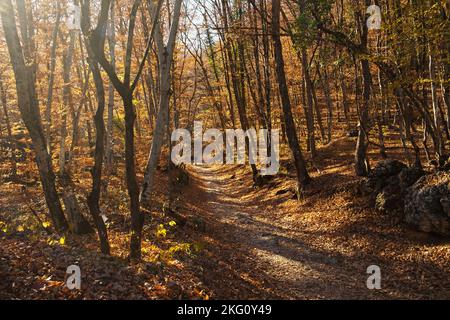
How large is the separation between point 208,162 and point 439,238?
102 feet

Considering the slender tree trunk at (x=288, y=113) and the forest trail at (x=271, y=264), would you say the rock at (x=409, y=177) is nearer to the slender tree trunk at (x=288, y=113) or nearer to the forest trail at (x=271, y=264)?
the forest trail at (x=271, y=264)

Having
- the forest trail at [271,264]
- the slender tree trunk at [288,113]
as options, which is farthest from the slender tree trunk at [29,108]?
the slender tree trunk at [288,113]

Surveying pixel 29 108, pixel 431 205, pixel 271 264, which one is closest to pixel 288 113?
pixel 431 205

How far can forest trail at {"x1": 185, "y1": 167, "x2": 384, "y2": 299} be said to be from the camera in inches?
298

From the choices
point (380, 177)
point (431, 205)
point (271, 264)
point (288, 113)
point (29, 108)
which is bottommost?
point (271, 264)

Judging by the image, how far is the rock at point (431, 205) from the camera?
866 cm

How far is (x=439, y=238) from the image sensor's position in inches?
343

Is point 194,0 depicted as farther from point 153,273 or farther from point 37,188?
point 153,273

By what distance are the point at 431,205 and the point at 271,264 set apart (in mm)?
4514

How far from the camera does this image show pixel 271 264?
30.7 feet

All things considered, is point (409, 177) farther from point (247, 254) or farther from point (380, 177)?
point (247, 254)

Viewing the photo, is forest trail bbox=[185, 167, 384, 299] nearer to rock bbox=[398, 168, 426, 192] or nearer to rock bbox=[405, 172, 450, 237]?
rock bbox=[405, 172, 450, 237]

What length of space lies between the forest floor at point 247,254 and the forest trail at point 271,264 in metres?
0.03

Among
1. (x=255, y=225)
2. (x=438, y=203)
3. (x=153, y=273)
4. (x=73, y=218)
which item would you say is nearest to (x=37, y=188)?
(x=73, y=218)
